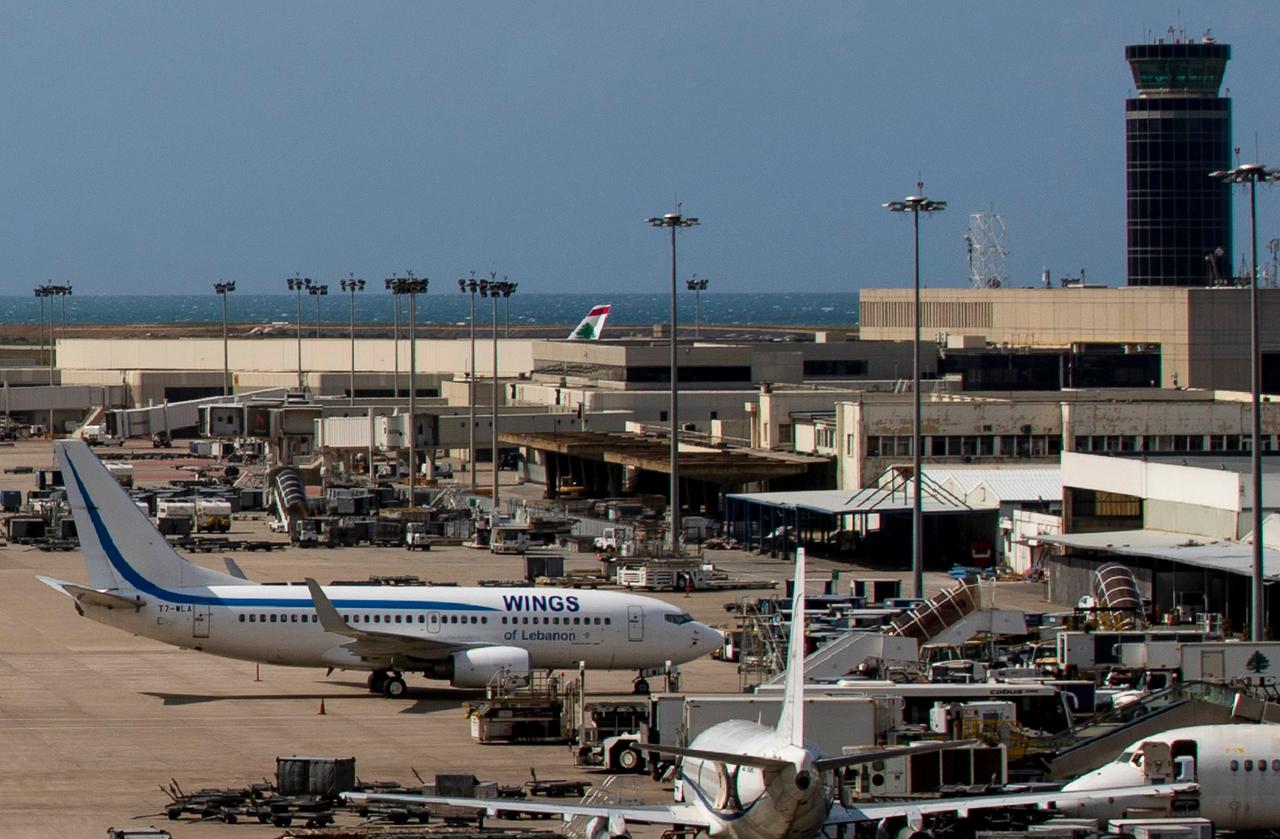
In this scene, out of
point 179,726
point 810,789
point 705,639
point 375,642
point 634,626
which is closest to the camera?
point 810,789

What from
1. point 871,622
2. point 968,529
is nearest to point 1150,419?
point 968,529

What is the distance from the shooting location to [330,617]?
53.2 metres

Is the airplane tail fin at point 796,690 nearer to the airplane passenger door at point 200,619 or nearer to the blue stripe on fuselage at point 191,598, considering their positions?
the blue stripe on fuselage at point 191,598

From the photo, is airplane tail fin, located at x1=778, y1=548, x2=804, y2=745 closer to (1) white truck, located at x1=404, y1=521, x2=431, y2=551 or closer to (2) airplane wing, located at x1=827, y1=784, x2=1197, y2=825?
(2) airplane wing, located at x1=827, y1=784, x2=1197, y2=825

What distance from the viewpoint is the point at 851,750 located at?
41469mm

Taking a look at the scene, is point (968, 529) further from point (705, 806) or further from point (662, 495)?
point (705, 806)

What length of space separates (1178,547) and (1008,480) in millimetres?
21403

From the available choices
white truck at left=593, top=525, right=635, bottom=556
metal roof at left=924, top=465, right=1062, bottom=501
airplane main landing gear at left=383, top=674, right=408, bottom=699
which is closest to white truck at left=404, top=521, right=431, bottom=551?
white truck at left=593, top=525, right=635, bottom=556

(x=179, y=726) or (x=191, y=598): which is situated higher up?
(x=191, y=598)

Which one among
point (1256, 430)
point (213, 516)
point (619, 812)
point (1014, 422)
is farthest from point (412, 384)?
point (619, 812)

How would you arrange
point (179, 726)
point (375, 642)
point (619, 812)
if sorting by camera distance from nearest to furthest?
point (619, 812), point (179, 726), point (375, 642)

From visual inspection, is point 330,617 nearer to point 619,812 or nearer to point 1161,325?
point 619,812

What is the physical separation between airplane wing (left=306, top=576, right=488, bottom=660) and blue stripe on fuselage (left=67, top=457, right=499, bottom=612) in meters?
0.60

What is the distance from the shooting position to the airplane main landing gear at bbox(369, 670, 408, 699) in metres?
55.7
